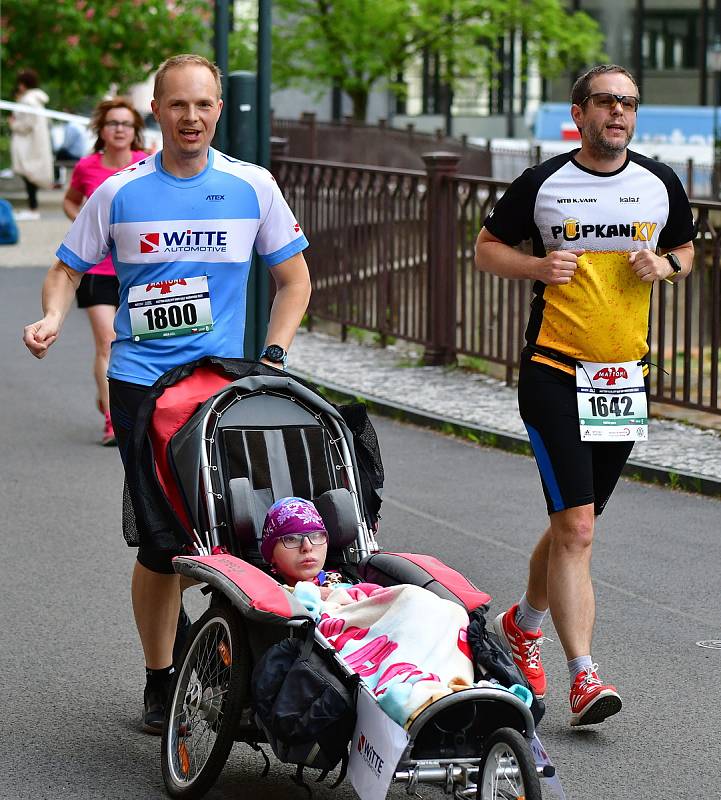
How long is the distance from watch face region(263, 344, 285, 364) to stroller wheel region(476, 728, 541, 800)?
159 cm

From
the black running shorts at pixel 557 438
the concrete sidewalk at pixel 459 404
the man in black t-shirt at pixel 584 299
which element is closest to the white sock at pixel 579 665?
the man in black t-shirt at pixel 584 299

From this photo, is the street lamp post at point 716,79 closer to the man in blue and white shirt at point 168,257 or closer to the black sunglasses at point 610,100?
the black sunglasses at point 610,100

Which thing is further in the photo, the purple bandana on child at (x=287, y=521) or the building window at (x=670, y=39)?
the building window at (x=670, y=39)

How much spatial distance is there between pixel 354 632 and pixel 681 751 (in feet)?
4.46

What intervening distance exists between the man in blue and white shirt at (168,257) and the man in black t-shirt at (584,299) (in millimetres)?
841

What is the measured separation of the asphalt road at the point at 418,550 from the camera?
4996 millimetres

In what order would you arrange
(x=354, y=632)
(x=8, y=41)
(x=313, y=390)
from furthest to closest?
1. (x=8, y=41)
2. (x=313, y=390)
3. (x=354, y=632)

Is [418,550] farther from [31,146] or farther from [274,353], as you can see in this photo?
[31,146]

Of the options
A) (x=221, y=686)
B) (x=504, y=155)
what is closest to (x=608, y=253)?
(x=221, y=686)

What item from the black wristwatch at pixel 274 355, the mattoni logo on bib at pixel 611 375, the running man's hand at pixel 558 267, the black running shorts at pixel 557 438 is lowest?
the black running shorts at pixel 557 438

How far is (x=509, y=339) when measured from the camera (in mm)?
11828

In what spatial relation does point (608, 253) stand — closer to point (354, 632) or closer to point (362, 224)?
point (354, 632)

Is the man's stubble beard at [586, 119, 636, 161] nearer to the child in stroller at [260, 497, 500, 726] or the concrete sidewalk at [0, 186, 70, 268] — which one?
the child in stroller at [260, 497, 500, 726]

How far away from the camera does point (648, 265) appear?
5.34 metres
